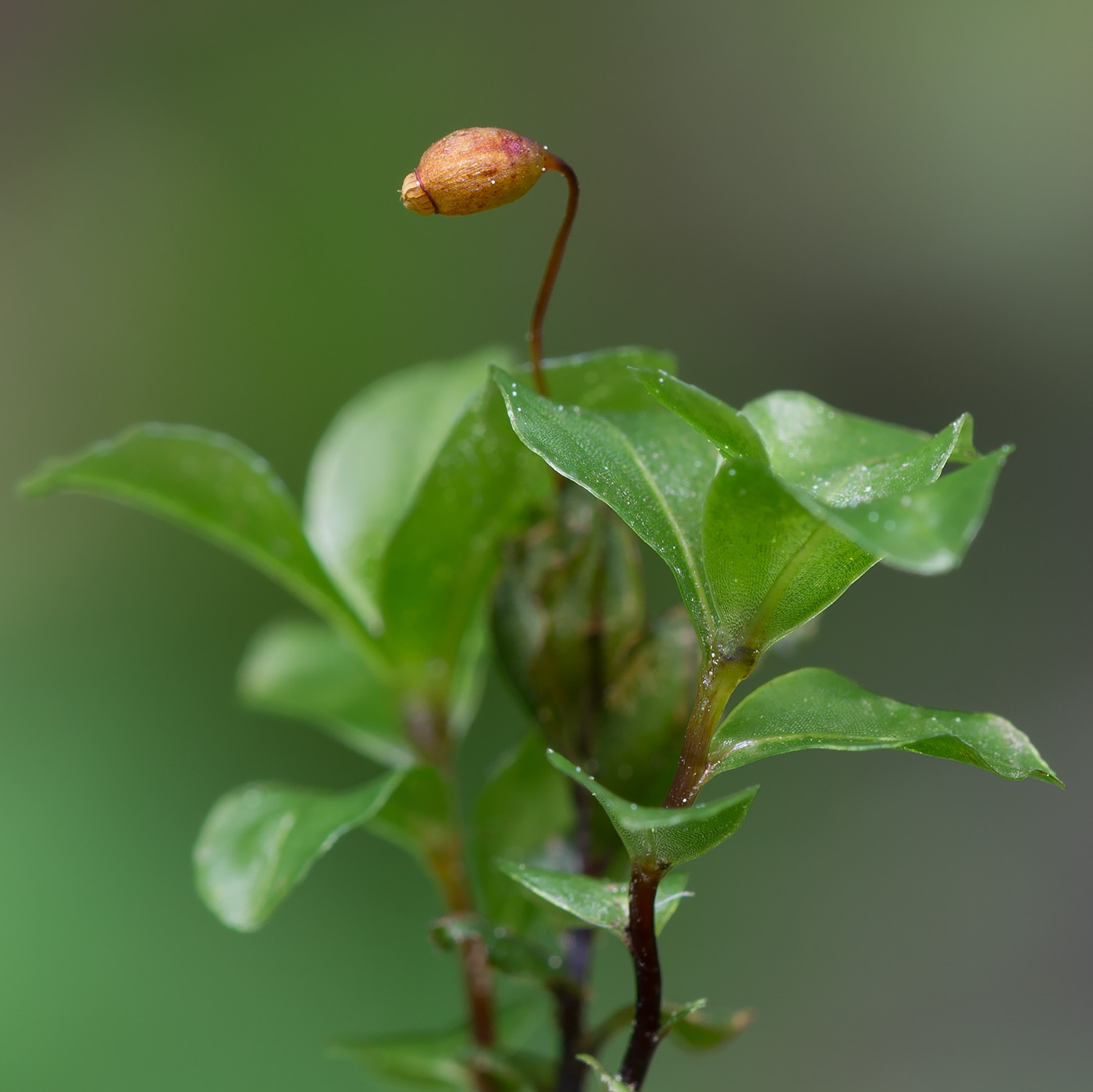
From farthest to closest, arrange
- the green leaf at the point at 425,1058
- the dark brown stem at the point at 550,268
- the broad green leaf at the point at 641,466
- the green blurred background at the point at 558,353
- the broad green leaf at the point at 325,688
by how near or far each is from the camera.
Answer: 1. the green blurred background at the point at 558,353
2. the broad green leaf at the point at 325,688
3. the green leaf at the point at 425,1058
4. the dark brown stem at the point at 550,268
5. the broad green leaf at the point at 641,466

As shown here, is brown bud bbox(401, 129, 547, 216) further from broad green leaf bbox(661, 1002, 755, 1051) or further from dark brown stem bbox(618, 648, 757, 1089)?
broad green leaf bbox(661, 1002, 755, 1051)

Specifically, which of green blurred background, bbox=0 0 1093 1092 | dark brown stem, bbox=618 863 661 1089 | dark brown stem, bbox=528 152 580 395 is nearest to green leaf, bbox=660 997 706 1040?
dark brown stem, bbox=618 863 661 1089

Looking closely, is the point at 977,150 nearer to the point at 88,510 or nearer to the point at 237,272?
the point at 237,272

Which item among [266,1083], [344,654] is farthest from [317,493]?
[266,1083]

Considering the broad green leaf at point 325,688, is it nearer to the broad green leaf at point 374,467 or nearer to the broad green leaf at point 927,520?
the broad green leaf at point 374,467

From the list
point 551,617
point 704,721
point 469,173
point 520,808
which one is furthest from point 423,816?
point 469,173

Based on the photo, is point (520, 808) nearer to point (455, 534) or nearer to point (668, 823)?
point (455, 534)

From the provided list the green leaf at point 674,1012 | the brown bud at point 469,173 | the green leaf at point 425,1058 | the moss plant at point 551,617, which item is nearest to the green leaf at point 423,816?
the moss plant at point 551,617

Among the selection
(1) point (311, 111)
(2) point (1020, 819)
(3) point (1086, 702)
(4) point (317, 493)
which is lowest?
(2) point (1020, 819)
